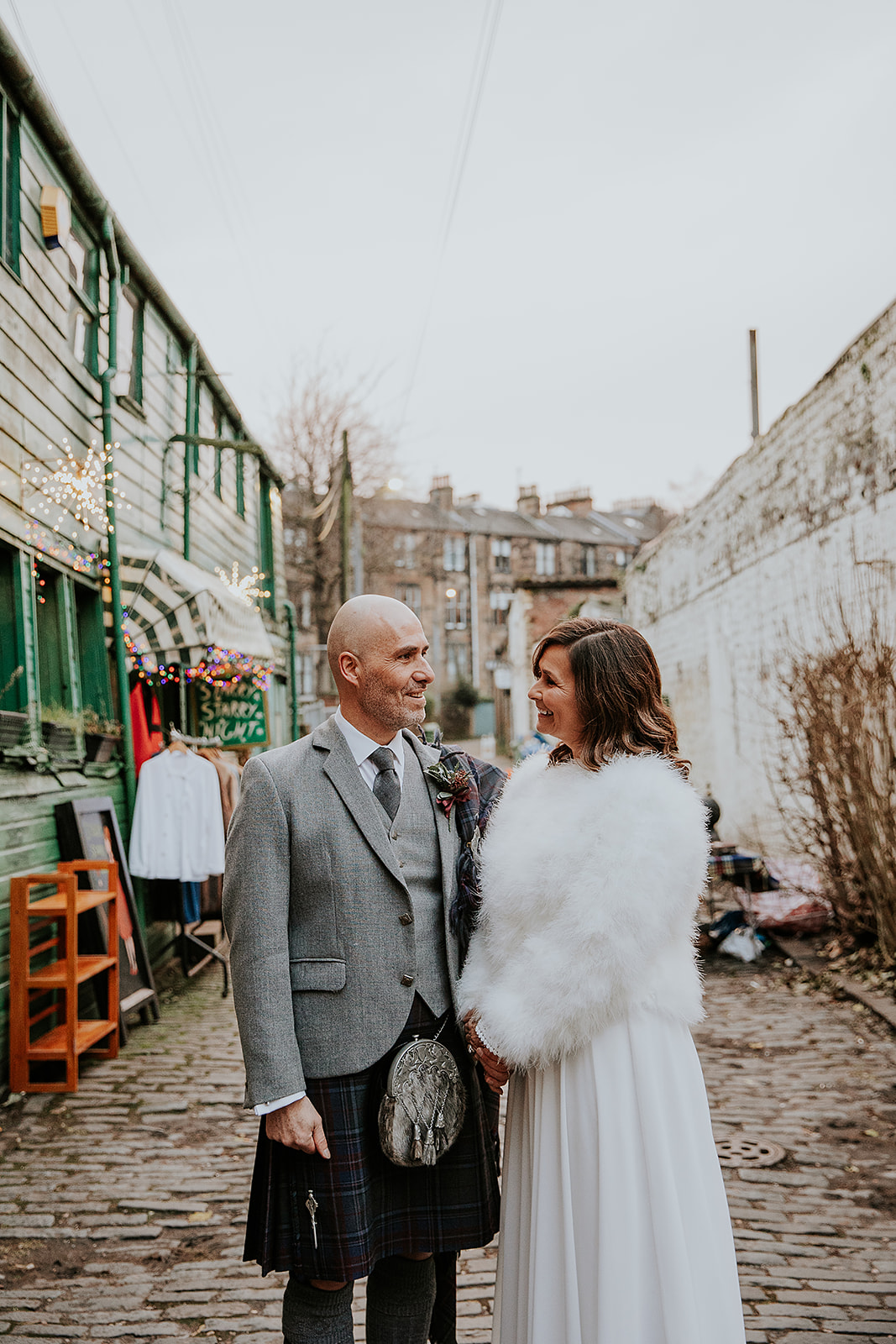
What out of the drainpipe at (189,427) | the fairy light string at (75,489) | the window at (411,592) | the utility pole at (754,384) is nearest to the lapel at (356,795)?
the fairy light string at (75,489)

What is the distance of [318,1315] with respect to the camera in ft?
7.83

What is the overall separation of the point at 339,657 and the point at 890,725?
5698mm

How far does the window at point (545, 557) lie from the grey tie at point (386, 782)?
47796 millimetres

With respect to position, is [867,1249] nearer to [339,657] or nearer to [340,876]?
[340,876]

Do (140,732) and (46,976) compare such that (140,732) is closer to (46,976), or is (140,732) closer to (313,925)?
(46,976)

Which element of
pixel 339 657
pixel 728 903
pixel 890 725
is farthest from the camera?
pixel 728 903

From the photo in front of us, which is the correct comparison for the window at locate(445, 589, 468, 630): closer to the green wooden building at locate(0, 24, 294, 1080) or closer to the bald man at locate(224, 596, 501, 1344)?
the green wooden building at locate(0, 24, 294, 1080)

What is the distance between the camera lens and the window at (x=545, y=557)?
50125 mm

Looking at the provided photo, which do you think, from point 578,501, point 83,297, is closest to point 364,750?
point 83,297

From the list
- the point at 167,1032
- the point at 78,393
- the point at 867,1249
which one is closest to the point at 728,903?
the point at 167,1032

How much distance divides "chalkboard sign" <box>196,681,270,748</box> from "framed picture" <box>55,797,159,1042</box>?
302cm

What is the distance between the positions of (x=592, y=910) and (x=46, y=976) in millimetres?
4318

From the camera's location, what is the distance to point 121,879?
7.02 metres

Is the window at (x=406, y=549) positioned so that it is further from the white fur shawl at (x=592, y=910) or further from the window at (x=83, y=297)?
the white fur shawl at (x=592, y=910)
